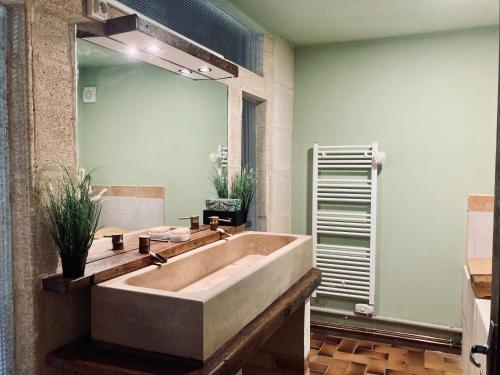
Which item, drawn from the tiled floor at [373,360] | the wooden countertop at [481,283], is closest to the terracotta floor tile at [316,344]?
the tiled floor at [373,360]

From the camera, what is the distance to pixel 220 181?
8.70 feet

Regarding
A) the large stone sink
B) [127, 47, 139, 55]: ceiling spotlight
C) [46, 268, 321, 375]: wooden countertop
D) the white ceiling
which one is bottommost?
[46, 268, 321, 375]: wooden countertop

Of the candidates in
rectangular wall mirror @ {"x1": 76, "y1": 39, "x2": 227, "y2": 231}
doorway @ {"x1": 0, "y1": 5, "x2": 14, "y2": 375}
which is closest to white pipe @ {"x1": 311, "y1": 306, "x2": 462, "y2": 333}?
rectangular wall mirror @ {"x1": 76, "y1": 39, "x2": 227, "y2": 231}

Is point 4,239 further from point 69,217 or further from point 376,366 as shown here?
point 376,366

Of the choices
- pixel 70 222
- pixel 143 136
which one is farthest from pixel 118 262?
pixel 143 136

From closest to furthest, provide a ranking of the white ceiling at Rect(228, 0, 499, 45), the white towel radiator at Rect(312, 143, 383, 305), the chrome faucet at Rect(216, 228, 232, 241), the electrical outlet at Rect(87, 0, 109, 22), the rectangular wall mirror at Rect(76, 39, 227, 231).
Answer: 1. the electrical outlet at Rect(87, 0, 109, 22)
2. the rectangular wall mirror at Rect(76, 39, 227, 231)
3. the chrome faucet at Rect(216, 228, 232, 241)
4. the white ceiling at Rect(228, 0, 499, 45)
5. the white towel radiator at Rect(312, 143, 383, 305)

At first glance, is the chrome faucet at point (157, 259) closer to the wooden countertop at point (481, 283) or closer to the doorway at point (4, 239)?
the doorway at point (4, 239)

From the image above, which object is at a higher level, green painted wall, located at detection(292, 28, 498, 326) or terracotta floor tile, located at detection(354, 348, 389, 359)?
green painted wall, located at detection(292, 28, 498, 326)

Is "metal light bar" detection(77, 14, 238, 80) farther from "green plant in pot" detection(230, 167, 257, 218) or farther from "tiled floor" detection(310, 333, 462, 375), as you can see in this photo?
"tiled floor" detection(310, 333, 462, 375)

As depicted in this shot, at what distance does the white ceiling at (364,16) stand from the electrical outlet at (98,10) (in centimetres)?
119

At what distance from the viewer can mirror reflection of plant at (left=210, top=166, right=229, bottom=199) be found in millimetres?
2625

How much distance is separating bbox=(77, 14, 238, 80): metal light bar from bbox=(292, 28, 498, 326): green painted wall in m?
1.41

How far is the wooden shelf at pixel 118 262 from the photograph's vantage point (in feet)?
4.42

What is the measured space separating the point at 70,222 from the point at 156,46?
87cm
